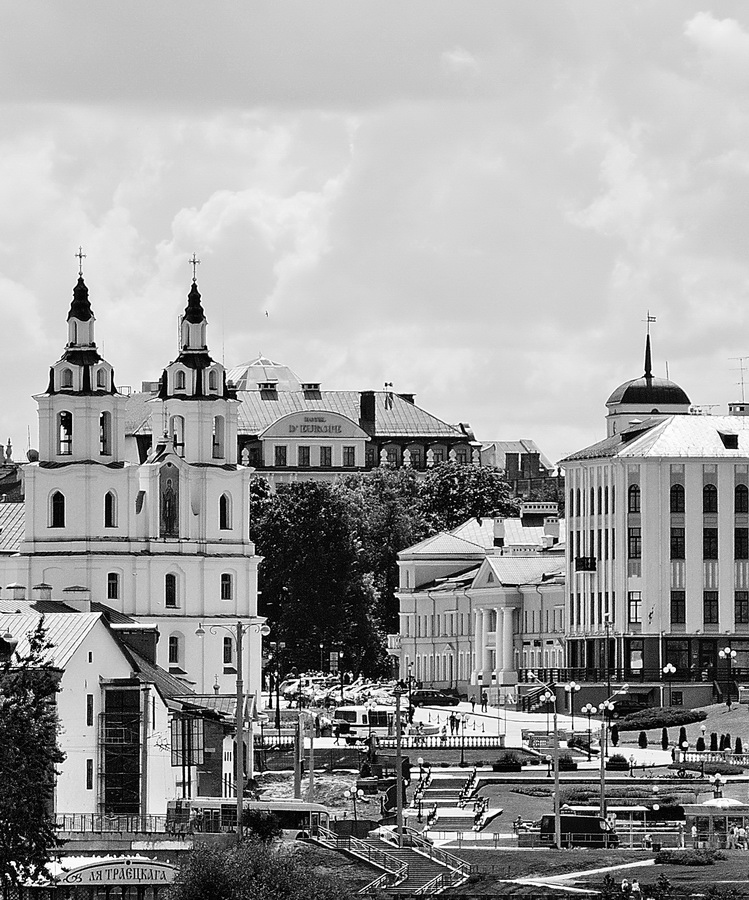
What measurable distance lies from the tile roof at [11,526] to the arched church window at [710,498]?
35711 millimetres

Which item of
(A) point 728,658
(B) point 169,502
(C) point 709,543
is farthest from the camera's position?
(C) point 709,543

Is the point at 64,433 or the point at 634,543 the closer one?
the point at 64,433

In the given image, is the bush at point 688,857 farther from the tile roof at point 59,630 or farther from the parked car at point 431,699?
the parked car at point 431,699

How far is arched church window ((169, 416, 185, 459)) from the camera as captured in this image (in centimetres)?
18738

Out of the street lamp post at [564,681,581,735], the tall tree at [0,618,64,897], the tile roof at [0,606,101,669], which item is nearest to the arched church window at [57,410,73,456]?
the street lamp post at [564,681,581,735]

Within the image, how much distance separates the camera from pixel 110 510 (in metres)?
182

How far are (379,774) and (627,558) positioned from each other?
55867 mm

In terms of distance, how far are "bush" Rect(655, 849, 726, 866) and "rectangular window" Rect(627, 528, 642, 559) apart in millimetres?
84314

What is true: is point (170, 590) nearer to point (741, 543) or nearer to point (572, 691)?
point (572, 691)

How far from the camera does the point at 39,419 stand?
598 feet

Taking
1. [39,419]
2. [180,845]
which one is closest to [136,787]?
[180,845]

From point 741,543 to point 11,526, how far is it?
38.3 metres

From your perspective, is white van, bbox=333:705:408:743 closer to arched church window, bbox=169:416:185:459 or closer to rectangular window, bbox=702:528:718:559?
arched church window, bbox=169:416:185:459

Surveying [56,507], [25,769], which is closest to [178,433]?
[56,507]
